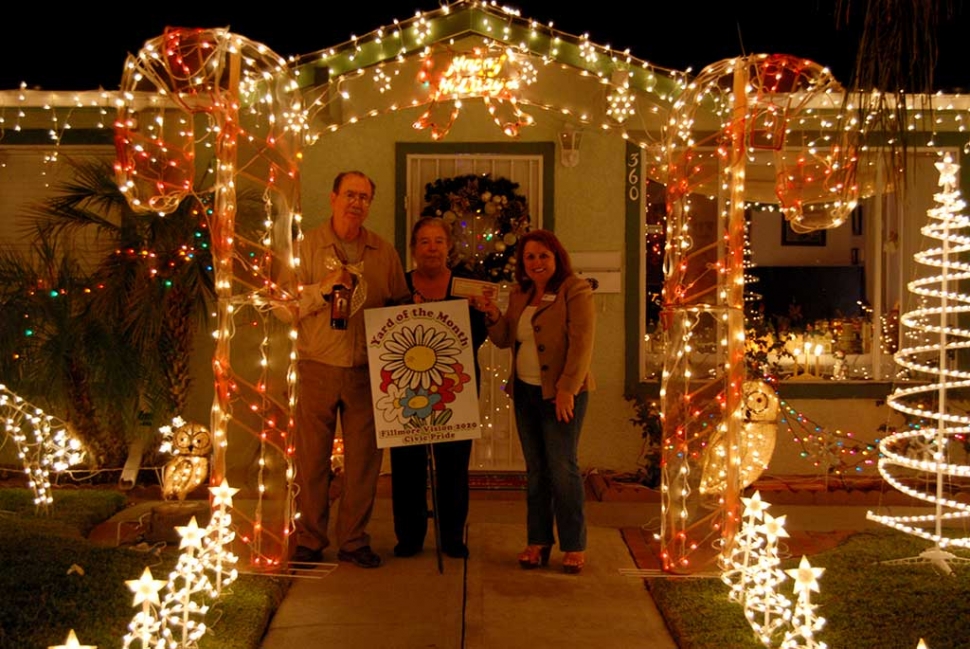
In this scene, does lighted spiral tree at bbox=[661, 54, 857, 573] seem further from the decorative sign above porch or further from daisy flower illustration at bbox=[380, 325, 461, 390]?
daisy flower illustration at bbox=[380, 325, 461, 390]

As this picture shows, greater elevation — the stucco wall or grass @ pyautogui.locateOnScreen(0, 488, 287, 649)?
the stucco wall

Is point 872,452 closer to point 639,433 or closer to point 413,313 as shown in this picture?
point 639,433

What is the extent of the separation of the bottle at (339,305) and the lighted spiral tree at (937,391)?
9.86 feet

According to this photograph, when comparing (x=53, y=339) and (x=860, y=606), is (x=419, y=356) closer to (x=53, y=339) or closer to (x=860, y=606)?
(x=860, y=606)

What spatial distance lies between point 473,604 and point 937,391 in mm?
4577

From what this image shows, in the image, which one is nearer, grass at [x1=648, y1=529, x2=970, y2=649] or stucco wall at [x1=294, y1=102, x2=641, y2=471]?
grass at [x1=648, y1=529, x2=970, y2=649]

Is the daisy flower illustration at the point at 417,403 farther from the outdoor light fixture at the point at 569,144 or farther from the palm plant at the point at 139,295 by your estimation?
the outdoor light fixture at the point at 569,144

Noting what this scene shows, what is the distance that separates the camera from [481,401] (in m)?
7.86

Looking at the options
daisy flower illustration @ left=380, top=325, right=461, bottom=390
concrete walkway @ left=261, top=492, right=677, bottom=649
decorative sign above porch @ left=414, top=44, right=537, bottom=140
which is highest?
decorative sign above porch @ left=414, top=44, right=537, bottom=140

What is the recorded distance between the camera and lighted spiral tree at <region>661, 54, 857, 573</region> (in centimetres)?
524

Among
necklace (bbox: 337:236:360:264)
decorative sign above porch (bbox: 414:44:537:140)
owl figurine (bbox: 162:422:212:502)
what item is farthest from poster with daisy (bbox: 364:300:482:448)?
owl figurine (bbox: 162:422:212:502)

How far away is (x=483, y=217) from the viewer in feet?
25.8

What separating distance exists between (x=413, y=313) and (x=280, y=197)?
1.00 m

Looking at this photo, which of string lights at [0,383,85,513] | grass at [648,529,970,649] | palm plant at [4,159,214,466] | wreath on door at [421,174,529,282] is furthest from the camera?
wreath on door at [421,174,529,282]
